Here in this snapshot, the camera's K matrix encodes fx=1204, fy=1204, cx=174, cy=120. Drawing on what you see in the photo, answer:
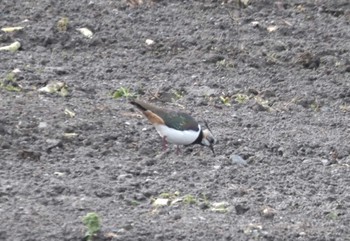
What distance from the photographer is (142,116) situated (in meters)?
9.46

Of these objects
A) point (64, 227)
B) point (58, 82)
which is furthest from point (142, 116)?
point (64, 227)

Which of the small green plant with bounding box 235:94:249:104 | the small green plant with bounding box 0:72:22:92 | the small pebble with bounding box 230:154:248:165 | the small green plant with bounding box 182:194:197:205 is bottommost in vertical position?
the small green plant with bounding box 235:94:249:104

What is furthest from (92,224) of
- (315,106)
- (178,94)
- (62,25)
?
(62,25)

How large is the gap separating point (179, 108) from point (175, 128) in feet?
3.80

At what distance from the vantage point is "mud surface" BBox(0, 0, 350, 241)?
7.39 meters

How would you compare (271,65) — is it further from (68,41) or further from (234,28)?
(68,41)

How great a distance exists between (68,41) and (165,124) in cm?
272

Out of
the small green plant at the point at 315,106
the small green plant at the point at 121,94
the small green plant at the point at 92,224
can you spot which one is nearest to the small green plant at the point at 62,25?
the small green plant at the point at 121,94

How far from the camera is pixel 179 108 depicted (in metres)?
9.76

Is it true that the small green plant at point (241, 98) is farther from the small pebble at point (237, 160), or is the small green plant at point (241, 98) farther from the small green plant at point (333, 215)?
the small green plant at point (333, 215)

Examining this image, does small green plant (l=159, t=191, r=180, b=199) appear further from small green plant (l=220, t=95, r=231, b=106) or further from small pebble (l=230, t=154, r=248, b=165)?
small green plant (l=220, t=95, r=231, b=106)

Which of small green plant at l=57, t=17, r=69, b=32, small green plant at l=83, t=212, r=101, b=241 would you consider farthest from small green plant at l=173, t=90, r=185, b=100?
small green plant at l=83, t=212, r=101, b=241

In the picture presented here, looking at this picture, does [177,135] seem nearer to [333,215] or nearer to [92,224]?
[333,215]

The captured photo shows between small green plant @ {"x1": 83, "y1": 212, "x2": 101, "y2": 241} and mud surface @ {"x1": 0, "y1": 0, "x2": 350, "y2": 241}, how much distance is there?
0.07m
